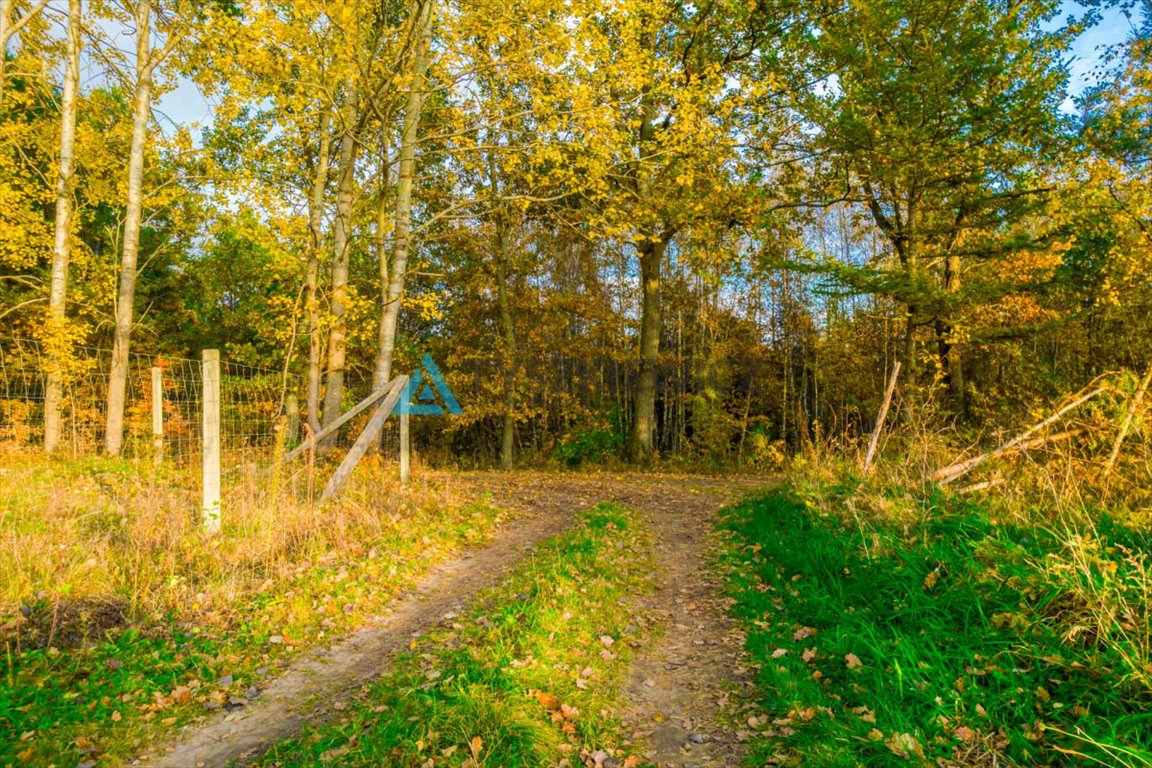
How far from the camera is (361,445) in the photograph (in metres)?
8.51

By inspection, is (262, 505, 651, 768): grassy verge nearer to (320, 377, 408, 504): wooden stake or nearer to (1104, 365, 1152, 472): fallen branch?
(320, 377, 408, 504): wooden stake

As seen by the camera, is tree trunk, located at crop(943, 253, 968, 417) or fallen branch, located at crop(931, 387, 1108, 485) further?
tree trunk, located at crop(943, 253, 968, 417)

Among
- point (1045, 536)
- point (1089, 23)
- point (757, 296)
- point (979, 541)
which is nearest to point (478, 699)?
point (979, 541)

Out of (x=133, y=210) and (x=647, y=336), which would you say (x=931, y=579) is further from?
(x=133, y=210)

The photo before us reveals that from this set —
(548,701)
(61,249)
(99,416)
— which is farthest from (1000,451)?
(99,416)

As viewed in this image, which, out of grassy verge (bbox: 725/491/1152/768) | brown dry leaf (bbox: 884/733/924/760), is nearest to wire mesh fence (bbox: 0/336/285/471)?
grassy verge (bbox: 725/491/1152/768)

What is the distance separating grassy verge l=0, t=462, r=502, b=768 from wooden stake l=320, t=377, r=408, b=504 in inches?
21.2

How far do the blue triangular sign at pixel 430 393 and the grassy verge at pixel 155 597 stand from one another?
13582 mm

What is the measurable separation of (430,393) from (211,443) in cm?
1611

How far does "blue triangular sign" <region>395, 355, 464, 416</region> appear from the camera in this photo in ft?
70.8

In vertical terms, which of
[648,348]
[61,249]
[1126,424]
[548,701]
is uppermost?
[61,249]

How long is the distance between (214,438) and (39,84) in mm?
11761

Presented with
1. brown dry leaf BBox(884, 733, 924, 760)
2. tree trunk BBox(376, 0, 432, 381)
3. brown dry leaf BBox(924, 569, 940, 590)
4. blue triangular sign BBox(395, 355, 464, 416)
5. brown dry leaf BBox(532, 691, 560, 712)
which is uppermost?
tree trunk BBox(376, 0, 432, 381)

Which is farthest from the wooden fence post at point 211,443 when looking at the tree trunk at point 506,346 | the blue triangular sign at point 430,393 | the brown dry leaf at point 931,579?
the blue triangular sign at point 430,393
